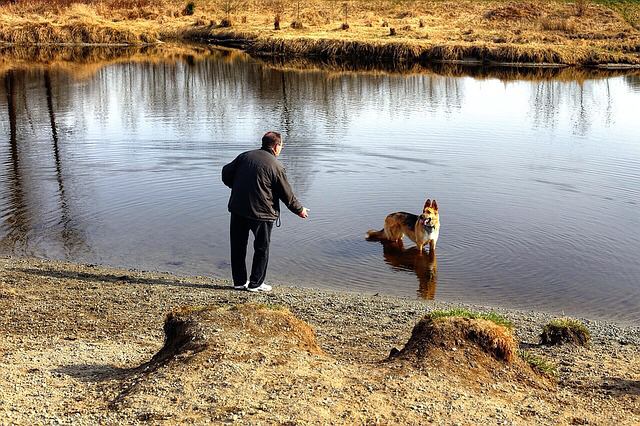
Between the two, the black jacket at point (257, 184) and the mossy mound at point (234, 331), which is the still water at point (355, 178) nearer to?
the black jacket at point (257, 184)

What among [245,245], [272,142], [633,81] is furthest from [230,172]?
[633,81]

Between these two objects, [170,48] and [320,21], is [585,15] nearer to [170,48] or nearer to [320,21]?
[320,21]

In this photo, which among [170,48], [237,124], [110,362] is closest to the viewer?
[110,362]

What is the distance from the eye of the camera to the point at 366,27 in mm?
56812

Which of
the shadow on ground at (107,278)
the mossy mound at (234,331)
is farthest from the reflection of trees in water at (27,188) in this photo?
the mossy mound at (234,331)

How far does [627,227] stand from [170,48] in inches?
1749

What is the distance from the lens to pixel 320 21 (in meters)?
60.3

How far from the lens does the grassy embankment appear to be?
47781 mm

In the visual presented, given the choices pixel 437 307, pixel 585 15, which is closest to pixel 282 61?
pixel 585 15

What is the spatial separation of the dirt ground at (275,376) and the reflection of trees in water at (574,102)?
793 inches

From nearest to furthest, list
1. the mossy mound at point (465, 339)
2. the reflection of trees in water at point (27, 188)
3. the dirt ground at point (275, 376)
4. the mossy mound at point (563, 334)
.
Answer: the dirt ground at point (275, 376) → the mossy mound at point (465, 339) → the mossy mound at point (563, 334) → the reflection of trees in water at point (27, 188)

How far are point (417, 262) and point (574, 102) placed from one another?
21374 millimetres

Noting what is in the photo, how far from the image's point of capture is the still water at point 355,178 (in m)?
14.3

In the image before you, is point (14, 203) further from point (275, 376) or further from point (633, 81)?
point (633, 81)
